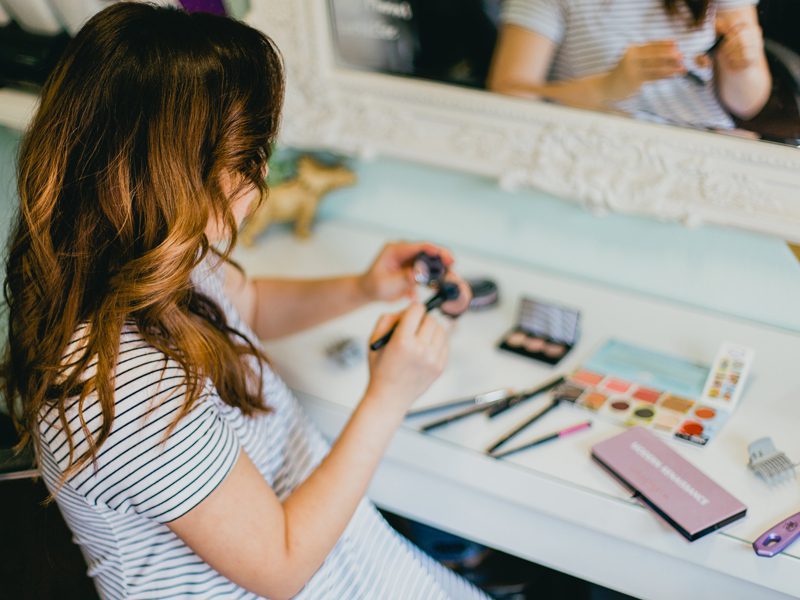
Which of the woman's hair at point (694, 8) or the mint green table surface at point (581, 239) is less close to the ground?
the woman's hair at point (694, 8)

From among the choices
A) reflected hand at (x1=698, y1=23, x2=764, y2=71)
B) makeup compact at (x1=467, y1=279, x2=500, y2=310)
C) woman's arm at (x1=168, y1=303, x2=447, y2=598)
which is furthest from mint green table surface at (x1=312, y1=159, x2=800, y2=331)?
woman's arm at (x1=168, y1=303, x2=447, y2=598)

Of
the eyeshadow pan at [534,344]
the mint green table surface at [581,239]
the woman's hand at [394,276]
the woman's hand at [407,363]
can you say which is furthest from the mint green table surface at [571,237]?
the woman's hand at [407,363]

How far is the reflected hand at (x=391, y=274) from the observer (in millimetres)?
936

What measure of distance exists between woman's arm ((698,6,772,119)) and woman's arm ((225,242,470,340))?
373mm

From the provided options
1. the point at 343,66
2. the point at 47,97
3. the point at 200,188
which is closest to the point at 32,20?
the point at 343,66

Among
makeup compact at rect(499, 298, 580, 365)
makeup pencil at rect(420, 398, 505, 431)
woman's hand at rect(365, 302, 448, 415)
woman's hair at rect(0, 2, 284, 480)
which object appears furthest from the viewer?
makeup compact at rect(499, 298, 580, 365)

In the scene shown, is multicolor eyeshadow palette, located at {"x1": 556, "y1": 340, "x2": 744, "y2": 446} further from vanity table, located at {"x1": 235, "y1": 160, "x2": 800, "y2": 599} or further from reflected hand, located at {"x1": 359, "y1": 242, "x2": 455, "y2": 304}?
reflected hand, located at {"x1": 359, "y1": 242, "x2": 455, "y2": 304}

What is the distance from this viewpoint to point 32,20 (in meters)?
1.13

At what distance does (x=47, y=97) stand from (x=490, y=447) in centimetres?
57

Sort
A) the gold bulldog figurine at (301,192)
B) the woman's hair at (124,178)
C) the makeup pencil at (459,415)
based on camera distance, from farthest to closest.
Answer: the gold bulldog figurine at (301,192) → the makeup pencil at (459,415) → the woman's hair at (124,178)

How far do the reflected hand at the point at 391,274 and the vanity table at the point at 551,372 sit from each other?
0.10 m

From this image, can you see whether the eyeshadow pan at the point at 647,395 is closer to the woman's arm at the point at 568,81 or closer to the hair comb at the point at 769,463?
the hair comb at the point at 769,463

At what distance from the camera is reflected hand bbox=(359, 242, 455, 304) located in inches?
36.8

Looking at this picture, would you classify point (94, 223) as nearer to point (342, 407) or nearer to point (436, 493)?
point (342, 407)
